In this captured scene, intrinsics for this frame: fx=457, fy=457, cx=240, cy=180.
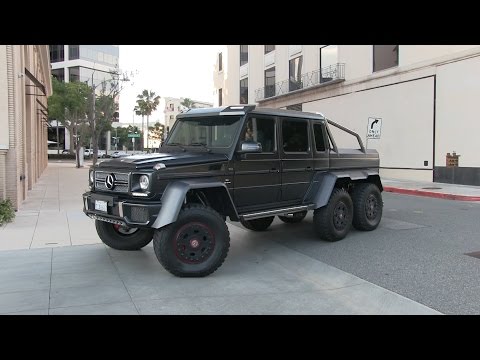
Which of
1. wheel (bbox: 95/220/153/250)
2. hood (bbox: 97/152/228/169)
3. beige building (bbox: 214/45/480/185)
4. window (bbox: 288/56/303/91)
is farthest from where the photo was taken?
window (bbox: 288/56/303/91)

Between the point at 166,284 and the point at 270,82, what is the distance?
30286mm

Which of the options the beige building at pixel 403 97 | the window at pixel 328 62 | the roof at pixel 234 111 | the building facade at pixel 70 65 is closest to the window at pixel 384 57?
the beige building at pixel 403 97

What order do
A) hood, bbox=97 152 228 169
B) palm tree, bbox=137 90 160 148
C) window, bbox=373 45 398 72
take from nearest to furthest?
hood, bbox=97 152 228 169
window, bbox=373 45 398 72
palm tree, bbox=137 90 160 148

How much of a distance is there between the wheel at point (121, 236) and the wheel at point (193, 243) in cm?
149

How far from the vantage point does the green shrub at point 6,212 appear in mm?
9203

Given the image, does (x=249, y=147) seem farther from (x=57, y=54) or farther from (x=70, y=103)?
(x=57, y=54)

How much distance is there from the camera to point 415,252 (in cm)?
697

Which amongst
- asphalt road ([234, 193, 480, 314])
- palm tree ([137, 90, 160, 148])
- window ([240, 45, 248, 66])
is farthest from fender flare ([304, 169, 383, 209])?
palm tree ([137, 90, 160, 148])

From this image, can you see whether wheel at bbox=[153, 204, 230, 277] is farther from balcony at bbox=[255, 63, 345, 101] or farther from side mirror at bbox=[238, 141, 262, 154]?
balcony at bbox=[255, 63, 345, 101]

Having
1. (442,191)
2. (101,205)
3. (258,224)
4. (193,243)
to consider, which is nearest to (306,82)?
(442,191)

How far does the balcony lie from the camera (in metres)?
25.9

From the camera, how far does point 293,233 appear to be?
27.9ft

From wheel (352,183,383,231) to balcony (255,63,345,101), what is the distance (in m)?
17.9
